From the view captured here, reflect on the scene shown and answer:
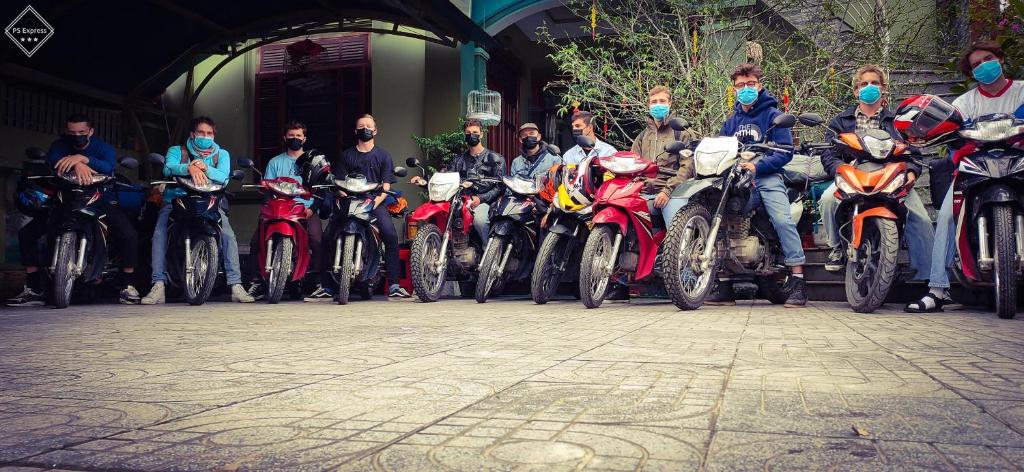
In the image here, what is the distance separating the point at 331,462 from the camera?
5.11ft

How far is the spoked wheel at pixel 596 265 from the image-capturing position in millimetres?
5953

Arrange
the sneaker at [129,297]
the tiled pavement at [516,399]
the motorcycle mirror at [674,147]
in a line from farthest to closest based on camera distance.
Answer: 1. the sneaker at [129,297]
2. the motorcycle mirror at [674,147]
3. the tiled pavement at [516,399]

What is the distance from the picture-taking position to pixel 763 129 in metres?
6.38

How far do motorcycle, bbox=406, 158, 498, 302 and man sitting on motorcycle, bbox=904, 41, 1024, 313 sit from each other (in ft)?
12.3

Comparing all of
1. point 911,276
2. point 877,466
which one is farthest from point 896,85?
point 877,466

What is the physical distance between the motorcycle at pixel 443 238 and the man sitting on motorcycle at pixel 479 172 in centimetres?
9

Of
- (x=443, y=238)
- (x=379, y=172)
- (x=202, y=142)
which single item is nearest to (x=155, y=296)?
(x=202, y=142)

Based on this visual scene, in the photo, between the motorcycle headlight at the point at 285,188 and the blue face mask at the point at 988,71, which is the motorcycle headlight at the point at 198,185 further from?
the blue face mask at the point at 988,71

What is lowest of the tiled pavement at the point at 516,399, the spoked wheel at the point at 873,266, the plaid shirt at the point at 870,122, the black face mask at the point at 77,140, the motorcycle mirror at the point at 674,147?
the tiled pavement at the point at 516,399

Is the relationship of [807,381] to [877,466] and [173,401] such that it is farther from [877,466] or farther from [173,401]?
[173,401]

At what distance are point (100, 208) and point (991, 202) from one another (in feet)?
22.3

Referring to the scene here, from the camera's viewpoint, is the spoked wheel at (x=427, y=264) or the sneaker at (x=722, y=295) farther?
the sneaker at (x=722, y=295)

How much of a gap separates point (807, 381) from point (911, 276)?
163 inches

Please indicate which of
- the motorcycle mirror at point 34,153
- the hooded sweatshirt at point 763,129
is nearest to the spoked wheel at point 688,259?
the hooded sweatshirt at point 763,129
